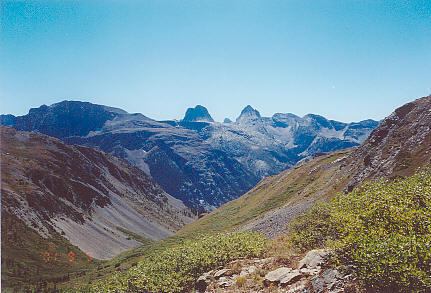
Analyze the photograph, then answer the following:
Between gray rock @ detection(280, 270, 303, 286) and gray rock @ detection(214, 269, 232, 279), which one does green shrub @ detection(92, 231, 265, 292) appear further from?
gray rock @ detection(280, 270, 303, 286)

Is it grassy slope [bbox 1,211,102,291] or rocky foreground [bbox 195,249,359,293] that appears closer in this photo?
rocky foreground [bbox 195,249,359,293]

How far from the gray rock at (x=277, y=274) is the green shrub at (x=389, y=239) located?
3009 mm

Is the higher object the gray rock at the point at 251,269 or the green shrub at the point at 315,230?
the green shrub at the point at 315,230

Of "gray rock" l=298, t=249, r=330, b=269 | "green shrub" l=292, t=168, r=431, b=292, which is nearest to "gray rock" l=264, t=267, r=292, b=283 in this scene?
"gray rock" l=298, t=249, r=330, b=269

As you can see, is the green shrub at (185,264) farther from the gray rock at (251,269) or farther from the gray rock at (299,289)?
the gray rock at (299,289)

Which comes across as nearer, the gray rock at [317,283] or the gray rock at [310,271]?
the gray rock at [317,283]

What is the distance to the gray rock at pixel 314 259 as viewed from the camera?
537 inches

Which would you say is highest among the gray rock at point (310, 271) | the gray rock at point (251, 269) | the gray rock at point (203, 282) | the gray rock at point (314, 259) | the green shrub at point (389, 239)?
the green shrub at point (389, 239)

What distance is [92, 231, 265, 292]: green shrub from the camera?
17484mm

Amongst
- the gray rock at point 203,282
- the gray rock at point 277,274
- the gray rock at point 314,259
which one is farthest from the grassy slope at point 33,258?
the gray rock at point 314,259

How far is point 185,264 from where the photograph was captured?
18.7 metres

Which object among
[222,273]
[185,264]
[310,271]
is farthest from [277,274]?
[185,264]

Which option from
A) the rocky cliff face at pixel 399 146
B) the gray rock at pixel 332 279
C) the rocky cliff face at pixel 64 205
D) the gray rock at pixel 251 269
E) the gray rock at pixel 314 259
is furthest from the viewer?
the rocky cliff face at pixel 64 205

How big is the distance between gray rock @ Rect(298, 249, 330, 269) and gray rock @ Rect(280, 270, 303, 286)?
0.72 metres
